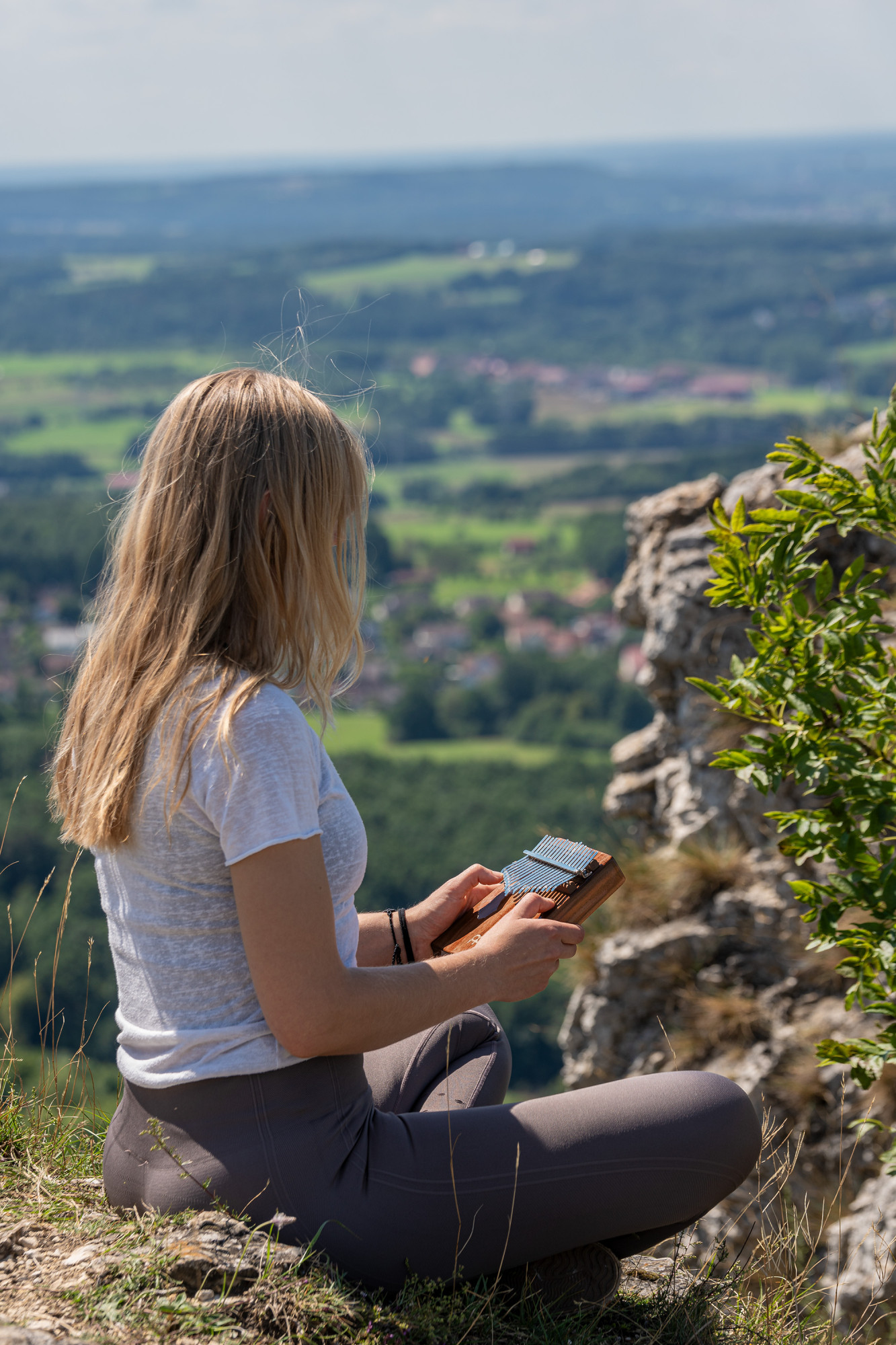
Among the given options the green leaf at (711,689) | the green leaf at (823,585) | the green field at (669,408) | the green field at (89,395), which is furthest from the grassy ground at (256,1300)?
the green field at (89,395)

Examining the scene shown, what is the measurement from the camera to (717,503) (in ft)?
7.43

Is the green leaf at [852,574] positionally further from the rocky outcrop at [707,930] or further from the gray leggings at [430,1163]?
the rocky outcrop at [707,930]

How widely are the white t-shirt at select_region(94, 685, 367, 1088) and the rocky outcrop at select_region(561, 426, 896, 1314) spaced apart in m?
3.13

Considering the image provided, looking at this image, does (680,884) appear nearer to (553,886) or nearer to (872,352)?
(553,886)

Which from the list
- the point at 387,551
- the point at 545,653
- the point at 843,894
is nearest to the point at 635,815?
the point at 843,894

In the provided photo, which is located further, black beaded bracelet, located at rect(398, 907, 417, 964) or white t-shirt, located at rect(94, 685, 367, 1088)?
black beaded bracelet, located at rect(398, 907, 417, 964)

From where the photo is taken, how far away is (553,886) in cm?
213

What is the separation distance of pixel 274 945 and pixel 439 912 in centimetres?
74

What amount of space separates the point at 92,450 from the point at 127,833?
89.6m

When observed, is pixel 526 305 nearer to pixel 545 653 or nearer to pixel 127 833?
pixel 545 653

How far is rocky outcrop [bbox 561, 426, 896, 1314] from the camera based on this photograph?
4500 millimetres

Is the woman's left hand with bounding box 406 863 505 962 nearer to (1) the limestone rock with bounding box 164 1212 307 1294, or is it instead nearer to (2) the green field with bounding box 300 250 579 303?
(1) the limestone rock with bounding box 164 1212 307 1294

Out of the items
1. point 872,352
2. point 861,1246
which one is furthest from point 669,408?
point 861,1246

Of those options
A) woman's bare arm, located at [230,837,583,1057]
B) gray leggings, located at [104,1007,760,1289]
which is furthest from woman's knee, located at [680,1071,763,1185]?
woman's bare arm, located at [230,837,583,1057]
